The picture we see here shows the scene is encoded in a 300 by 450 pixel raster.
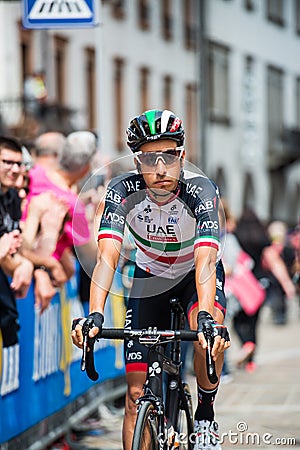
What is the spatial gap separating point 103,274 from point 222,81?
3698 centimetres

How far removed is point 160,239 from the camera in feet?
18.9

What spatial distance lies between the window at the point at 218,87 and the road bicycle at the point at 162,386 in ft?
112

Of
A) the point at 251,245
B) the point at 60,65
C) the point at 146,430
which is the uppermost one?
→ the point at 60,65

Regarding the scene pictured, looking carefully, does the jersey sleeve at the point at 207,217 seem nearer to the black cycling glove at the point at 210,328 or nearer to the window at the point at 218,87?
the black cycling glove at the point at 210,328

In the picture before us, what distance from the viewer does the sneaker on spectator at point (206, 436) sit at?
5930 mm

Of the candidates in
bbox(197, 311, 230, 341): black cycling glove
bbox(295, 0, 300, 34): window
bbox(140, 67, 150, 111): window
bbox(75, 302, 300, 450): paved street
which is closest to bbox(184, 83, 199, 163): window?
bbox(140, 67, 150, 111): window

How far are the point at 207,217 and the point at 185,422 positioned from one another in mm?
1260

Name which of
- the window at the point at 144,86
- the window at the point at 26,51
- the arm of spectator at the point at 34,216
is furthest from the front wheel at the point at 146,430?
the window at the point at 144,86

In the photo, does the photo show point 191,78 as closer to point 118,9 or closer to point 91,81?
point 118,9

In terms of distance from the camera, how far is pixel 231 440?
26.4 ft

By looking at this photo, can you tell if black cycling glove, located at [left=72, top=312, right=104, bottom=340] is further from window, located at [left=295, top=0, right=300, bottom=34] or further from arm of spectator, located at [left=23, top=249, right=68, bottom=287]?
window, located at [left=295, top=0, right=300, bottom=34]

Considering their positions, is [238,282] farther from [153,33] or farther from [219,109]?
[219,109]

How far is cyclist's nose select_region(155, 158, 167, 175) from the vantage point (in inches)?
Answer: 222

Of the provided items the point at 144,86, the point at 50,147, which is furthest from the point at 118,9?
the point at 50,147
